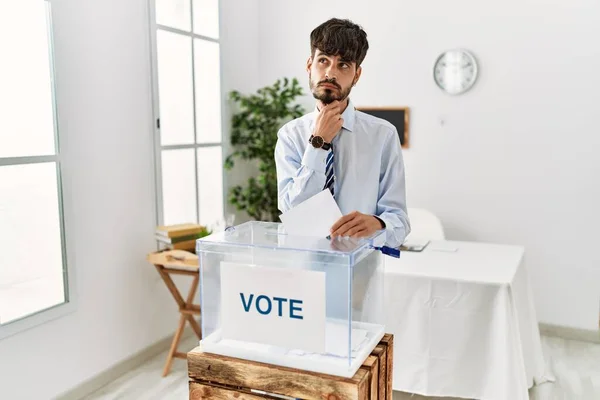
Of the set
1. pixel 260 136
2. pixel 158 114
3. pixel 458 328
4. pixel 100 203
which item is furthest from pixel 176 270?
pixel 458 328

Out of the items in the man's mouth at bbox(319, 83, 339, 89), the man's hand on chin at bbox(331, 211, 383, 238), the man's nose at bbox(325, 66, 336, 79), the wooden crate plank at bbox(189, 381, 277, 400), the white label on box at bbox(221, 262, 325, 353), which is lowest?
the wooden crate plank at bbox(189, 381, 277, 400)

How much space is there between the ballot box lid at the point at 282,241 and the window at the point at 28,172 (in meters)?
1.67

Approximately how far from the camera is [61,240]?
2846 millimetres

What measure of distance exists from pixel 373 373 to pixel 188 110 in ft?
9.48

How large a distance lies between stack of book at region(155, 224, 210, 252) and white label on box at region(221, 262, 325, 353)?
7.07 feet

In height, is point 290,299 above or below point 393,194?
below

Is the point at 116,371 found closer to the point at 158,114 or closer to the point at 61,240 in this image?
the point at 61,240

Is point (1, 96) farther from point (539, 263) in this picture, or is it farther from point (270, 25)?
point (539, 263)

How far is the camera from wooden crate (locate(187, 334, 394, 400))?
1.16 meters

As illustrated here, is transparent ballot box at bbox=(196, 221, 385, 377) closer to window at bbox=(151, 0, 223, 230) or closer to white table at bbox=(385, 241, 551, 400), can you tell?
white table at bbox=(385, 241, 551, 400)

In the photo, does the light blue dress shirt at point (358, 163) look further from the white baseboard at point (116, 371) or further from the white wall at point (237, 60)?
the white wall at point (237, 60)

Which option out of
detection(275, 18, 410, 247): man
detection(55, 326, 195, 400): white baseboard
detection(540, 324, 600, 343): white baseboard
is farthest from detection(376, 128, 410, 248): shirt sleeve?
detection(540, 324, 600, 343): white baseboard

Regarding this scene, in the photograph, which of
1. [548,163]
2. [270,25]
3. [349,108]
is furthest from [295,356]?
[270,25]

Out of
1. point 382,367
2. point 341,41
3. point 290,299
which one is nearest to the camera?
point 290,299
